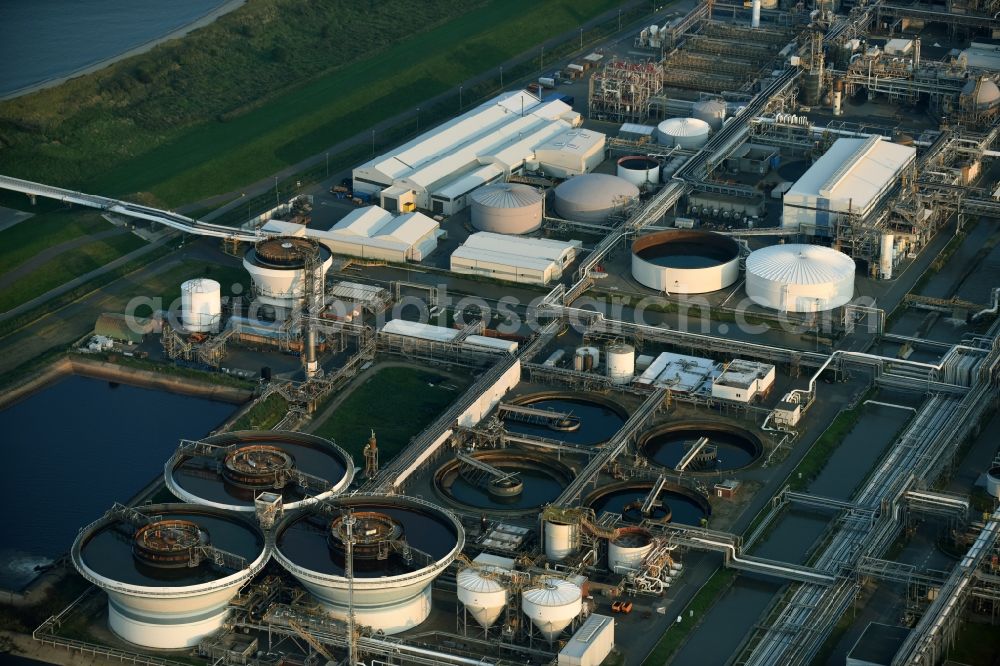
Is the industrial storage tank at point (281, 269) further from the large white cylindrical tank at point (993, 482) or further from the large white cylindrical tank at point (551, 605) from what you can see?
the large white cylindrical tank at point (993, 482)

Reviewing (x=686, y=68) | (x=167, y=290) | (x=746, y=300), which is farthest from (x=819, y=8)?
(x=167, y=290)

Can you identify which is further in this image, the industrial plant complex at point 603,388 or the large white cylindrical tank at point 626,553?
the large white cylindrical tank at point 626,553

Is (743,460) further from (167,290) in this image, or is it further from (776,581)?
(167,290)

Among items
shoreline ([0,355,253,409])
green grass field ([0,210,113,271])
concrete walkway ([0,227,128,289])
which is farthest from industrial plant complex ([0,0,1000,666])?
concrete walkway ([0,227,128,289])

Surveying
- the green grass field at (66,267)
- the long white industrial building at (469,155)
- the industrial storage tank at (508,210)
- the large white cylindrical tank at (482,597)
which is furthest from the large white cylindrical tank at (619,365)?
the green grass field at (66,267)

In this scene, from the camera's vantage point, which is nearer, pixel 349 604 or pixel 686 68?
pixel 349 604

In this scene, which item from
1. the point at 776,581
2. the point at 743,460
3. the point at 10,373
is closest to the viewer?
the point at 776,581

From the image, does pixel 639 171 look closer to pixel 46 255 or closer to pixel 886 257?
pixel 886 257

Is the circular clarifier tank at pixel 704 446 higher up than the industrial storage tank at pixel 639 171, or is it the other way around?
the industrial storage tank at pixel 639 171
